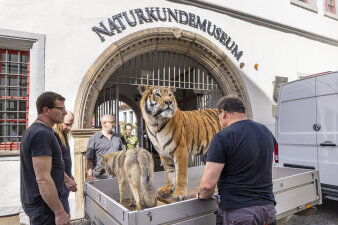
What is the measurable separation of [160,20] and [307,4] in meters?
5.85

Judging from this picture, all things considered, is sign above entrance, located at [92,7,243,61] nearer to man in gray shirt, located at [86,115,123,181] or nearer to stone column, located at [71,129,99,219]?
stone column, located at [71,129,99,219]

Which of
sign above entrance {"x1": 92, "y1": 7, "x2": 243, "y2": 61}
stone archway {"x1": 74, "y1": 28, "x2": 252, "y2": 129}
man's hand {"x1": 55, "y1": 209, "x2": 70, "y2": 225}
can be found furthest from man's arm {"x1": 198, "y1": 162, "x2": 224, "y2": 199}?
sign above entrance {"x1": 92, "y1": 7, "x2": 243, "y2": 61}

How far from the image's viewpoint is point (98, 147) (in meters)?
3.59

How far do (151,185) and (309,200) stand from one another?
2.33 meters

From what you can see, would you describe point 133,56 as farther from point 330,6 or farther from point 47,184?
point 330,6

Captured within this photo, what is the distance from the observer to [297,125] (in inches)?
181

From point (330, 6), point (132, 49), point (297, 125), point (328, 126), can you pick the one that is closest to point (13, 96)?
point (132, 49)

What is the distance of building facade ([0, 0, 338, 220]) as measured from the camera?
4387 mm

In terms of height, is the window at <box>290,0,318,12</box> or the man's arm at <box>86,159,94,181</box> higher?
the window at <box>290,0,318,12</box>

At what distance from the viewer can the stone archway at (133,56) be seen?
4.60 meters

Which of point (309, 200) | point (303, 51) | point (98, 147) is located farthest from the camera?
point (303, 51)

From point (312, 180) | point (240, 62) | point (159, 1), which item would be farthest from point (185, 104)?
point (312, 180)

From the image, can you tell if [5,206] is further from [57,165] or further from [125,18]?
[125,18]

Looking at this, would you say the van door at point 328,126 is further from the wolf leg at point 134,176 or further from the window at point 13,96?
the window at point 13,96
